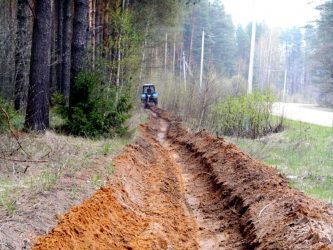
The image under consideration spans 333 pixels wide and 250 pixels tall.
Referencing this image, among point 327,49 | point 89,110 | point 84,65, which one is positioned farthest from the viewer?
point 327,49

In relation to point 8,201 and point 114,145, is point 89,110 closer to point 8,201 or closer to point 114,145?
point 114,145

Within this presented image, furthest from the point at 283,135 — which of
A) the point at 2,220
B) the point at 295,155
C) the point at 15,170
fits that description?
the point at 2,220

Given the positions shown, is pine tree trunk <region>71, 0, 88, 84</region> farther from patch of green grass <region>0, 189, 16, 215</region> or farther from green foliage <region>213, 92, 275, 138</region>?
patch of green grass <region>0, 189, 16, 215</region>

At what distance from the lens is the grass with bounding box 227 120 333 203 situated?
914 centimetres

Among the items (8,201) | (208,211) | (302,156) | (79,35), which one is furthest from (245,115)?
(8,201)

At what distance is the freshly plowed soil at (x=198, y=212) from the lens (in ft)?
18.1

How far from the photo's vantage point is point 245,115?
54.3 feet

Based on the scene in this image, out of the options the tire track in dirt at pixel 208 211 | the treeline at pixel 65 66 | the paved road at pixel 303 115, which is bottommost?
the tire track in dirt at pixel 208 211

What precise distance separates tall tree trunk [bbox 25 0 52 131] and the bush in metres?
1.47

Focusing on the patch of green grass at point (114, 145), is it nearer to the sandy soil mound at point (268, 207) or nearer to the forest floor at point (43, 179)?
the forest floor at point (43, 179)

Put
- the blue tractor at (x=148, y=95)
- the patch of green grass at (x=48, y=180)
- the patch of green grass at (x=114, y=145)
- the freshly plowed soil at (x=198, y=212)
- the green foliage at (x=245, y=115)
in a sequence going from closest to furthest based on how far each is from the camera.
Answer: the freshly plowed soil at (x=198, y=212) < the patch of green grass at (x=48, y=180) < the patch of green grass at (x=114, y=145) < the green foliage at (x=245, y=115) < the blue tractor at (x=148, y=95)

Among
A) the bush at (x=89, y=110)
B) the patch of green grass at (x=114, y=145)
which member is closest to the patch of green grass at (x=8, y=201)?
the patch of green grass at (x=114, y=145)

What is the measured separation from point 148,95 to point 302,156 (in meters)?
26.4

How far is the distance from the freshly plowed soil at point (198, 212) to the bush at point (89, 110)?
156cm
